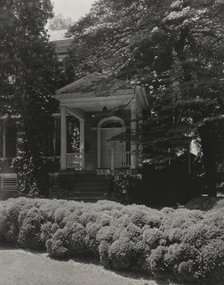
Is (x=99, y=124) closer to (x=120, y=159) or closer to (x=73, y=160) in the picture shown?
(x=120, y=159)

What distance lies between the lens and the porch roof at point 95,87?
1717 cm

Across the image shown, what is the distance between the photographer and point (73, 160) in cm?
2003

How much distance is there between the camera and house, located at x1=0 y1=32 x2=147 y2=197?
701 inches

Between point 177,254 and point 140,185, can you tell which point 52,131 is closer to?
point 140,185

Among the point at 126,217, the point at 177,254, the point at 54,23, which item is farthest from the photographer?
the point at 54,23

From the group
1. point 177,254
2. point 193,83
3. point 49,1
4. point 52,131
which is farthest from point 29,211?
point 52,131

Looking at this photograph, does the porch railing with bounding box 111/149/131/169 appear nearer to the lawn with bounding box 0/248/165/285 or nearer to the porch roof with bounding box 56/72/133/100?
the porch roof with bounding box 56/72/133/100

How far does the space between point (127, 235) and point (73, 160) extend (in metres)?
12.5

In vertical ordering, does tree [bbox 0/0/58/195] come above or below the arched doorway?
above

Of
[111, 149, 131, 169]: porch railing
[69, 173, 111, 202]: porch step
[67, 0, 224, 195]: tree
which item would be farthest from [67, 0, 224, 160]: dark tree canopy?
[111, 149, 131, 169]: porch railing

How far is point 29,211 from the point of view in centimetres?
976

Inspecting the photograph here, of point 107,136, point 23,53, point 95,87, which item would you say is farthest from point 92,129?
point 23,53

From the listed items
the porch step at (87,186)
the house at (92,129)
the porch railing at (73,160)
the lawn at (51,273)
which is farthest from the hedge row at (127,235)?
the porch railing at (73,160)

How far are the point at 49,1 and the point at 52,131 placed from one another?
658cm
